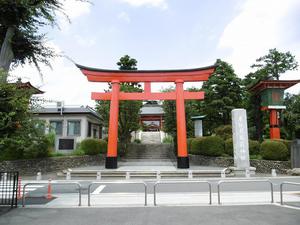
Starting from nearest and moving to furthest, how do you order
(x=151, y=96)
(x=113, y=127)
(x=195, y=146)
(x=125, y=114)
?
(x=113, y=127) → (x=151, y=96) → (x=195, y=146) → (x=125, y=114)

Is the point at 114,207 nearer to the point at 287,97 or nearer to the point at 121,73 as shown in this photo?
the point at 121,73

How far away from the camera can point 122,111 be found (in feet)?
85.8

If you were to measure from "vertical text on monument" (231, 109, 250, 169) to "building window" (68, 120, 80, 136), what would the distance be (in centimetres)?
1845

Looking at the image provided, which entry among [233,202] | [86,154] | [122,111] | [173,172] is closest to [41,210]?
[233,202]

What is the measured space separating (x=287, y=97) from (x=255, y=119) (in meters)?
5.93

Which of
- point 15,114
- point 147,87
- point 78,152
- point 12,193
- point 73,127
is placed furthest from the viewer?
point 73,127

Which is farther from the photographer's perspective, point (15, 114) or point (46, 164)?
point (46, 164)

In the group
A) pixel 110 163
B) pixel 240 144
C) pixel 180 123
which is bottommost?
pixel 110 163

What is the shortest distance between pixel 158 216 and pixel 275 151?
13.9 meters

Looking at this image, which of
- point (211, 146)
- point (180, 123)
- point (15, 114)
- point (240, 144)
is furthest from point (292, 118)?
point (15, 114)

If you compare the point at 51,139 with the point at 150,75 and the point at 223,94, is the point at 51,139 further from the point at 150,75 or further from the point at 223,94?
the point at 223,94

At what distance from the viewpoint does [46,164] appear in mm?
18875

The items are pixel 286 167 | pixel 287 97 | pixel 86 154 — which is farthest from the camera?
pixel 287 97

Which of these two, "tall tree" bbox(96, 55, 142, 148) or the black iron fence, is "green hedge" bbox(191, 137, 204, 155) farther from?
the black iron fence
